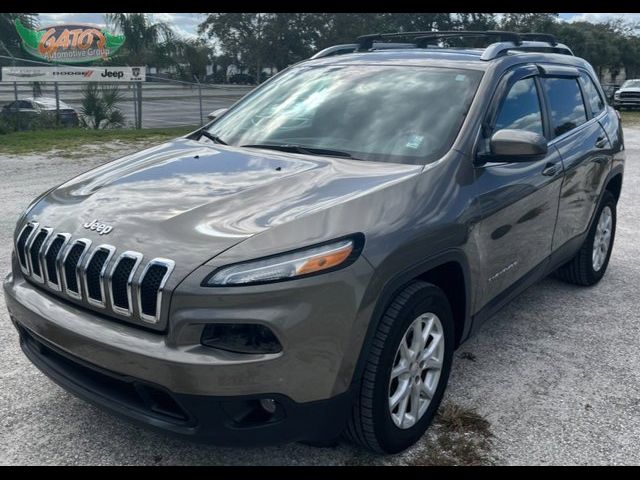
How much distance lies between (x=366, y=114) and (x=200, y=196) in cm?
118

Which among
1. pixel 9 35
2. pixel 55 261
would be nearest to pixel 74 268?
pixel 55 261

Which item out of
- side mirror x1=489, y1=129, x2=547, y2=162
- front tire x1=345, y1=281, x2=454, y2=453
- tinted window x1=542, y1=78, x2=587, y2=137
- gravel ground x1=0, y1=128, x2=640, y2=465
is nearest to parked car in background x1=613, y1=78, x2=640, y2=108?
tinted window x1=542, y1=78, x2=587, y2=137

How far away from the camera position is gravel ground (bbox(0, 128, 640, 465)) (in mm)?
2900

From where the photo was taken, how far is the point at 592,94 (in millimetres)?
5109

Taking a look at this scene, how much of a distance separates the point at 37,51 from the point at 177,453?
34.6 meters

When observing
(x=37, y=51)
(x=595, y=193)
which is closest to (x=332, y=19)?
(x=37, y=51)

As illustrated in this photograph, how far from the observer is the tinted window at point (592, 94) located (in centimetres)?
495

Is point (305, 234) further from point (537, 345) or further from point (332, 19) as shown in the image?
point (332, 19)

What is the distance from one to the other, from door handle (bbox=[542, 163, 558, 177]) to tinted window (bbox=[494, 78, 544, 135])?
24 centimetres

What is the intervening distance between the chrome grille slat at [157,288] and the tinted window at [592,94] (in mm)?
3779

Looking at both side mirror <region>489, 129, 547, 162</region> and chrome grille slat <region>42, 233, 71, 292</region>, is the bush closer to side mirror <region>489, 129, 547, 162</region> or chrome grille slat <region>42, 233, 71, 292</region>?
chrome grille slat <region>42, 233, 71, 292</region>

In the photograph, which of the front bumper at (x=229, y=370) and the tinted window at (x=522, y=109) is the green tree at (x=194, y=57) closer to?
the tinted window at (x=522, y=109)

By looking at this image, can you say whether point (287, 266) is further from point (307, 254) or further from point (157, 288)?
point (157, 288)

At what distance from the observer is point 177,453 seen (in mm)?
2895
